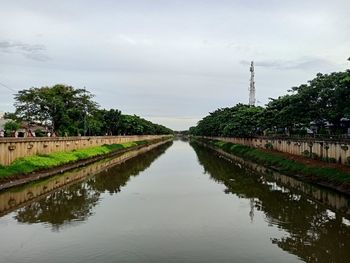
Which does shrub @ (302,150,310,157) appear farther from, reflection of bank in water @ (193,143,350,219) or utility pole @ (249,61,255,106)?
utility pole @ (249,61,255,106)

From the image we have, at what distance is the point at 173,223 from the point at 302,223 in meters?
5.29

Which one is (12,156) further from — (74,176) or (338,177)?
(338,177)

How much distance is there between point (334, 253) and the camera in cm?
1310

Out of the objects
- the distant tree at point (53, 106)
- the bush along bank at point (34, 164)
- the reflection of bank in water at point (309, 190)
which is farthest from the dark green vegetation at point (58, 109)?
the reflection of bank in water at point (309, 190)

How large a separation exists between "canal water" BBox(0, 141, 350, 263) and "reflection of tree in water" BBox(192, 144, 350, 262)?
0.03 m

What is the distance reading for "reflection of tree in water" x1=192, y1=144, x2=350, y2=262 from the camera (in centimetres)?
1325

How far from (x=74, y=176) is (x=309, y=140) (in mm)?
21355

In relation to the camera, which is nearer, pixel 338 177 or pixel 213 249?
pixel 213 249

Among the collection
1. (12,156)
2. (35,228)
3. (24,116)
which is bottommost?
(35,228)

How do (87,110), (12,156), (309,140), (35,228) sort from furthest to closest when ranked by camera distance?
(87,110)
(309,140)
(12,156)
(35,228)

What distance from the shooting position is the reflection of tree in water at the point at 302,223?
13.2 metres

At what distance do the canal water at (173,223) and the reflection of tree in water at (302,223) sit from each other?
0.03 metres

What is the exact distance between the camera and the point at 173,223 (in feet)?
55.6

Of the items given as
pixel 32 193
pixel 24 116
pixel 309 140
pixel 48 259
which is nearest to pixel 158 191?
pixel 32 193
